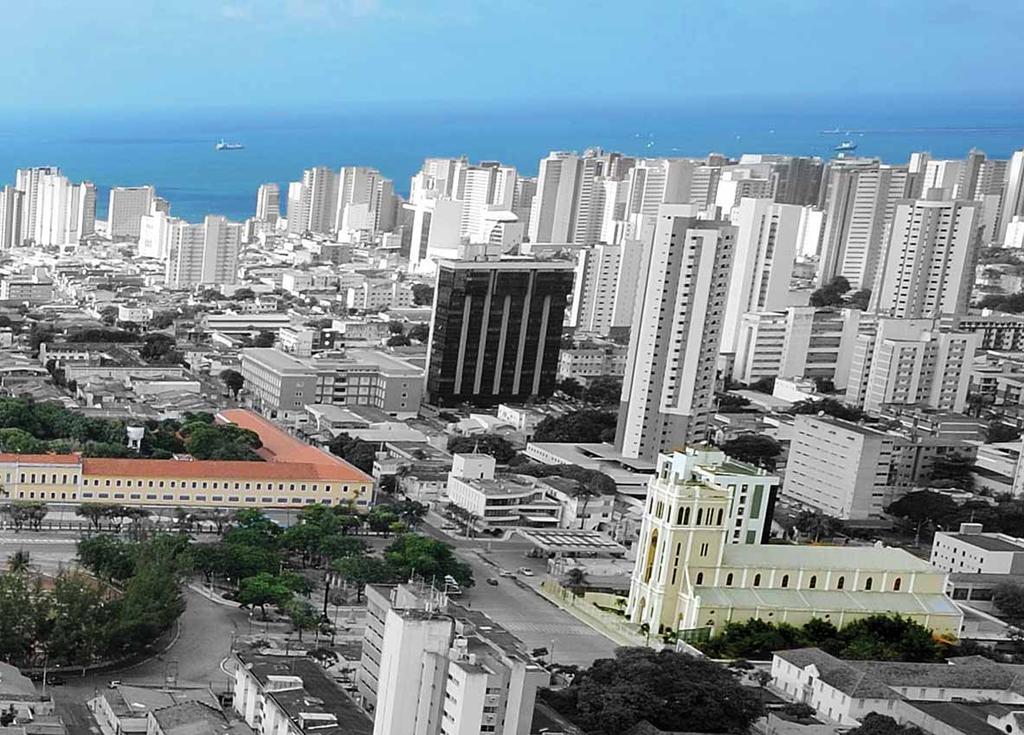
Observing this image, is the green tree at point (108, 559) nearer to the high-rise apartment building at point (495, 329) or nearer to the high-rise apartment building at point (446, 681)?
the high-rise apartment building at point (446, 681)

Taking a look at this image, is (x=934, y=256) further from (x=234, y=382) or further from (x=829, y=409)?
(x=234, y=382)

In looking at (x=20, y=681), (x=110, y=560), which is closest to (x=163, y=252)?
(x=110, y=560)

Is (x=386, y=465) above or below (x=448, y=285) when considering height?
below

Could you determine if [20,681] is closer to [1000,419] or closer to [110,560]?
[110,560]

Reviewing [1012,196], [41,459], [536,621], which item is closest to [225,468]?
[41,459]

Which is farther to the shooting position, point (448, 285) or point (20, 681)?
point (448, 285)

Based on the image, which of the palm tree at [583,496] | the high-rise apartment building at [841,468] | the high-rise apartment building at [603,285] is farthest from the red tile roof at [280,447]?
the high-rise apartment building at [603,285]

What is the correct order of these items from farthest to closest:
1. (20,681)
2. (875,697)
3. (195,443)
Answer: (195,443)
(875,697)
(20,681)
